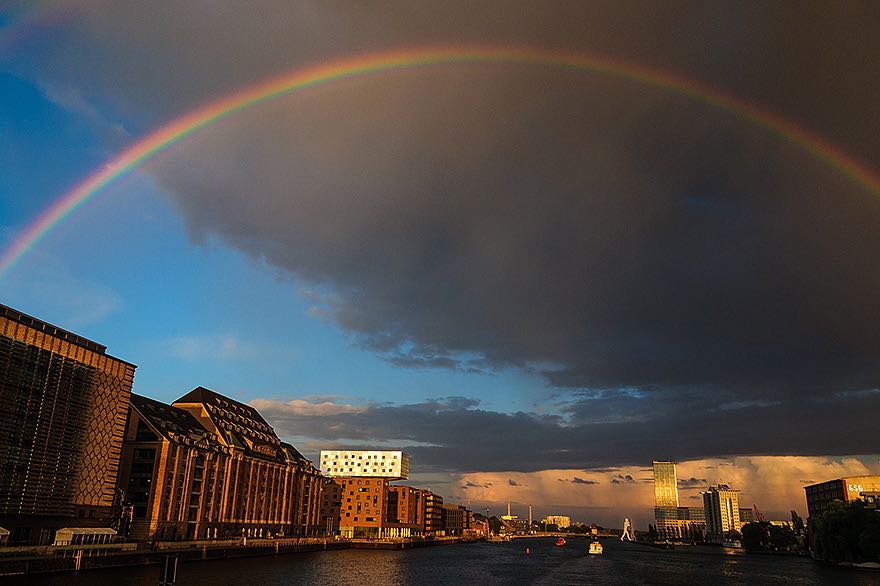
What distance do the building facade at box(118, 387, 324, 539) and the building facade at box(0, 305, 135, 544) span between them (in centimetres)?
1431

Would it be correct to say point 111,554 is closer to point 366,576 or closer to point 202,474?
point 366,576

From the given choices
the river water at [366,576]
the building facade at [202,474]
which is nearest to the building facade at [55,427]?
the building facade at [202,474]

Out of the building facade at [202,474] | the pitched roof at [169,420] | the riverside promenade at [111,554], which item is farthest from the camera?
the pitched roof at [169,420]

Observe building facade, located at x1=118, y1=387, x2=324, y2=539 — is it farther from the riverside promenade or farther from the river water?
the river water

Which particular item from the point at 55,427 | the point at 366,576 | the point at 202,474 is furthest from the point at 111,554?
the point at 202,474

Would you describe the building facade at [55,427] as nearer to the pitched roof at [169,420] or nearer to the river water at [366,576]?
the river water at [366,576]

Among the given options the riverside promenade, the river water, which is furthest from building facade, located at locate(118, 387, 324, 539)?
the river water

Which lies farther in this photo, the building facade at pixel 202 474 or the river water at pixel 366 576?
the building facade at pixel 202 474

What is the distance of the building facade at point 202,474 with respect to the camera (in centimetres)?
13300

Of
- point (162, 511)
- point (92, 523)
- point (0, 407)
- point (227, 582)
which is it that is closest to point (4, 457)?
point (0, 407)

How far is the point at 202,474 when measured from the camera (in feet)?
490

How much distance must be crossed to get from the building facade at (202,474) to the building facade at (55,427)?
14.3 metres

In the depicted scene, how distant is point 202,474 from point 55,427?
52768 millimetres

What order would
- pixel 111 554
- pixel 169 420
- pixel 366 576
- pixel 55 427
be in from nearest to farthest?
pixel 111 554 → pixel 55 427 → pixel 366 576 → pixel 169 420
